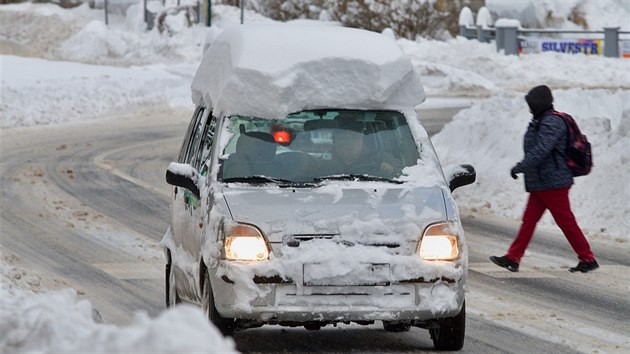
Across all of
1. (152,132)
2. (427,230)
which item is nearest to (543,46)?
(152,132)

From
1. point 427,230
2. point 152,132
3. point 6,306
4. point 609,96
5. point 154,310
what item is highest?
point 6,306

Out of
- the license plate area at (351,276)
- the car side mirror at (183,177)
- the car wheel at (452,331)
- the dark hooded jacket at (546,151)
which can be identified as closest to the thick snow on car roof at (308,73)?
the car side mirror at (183,177)

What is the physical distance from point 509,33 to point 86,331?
46.4 metres

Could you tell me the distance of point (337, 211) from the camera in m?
8.11

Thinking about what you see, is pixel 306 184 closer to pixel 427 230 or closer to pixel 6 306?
pixel 427 230

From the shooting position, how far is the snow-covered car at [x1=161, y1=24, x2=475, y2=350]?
7.96m

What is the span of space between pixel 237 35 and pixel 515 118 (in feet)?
38.6

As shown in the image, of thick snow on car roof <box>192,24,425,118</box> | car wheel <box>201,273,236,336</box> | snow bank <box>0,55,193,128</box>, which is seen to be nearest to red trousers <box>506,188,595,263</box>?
thick snow on car roof <box>192,24,425,118</box>

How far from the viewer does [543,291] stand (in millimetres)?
11391

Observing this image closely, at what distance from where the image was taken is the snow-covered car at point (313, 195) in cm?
796

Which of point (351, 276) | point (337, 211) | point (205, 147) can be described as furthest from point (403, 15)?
point (351, 276)

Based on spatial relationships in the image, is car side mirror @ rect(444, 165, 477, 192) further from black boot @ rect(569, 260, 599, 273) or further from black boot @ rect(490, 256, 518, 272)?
black boot @ rect(569, 260, 599, 273)

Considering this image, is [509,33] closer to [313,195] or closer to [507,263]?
[507,263]

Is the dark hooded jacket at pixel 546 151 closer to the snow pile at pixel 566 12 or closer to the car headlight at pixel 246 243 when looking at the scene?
the car headlight at pixel 246 243
